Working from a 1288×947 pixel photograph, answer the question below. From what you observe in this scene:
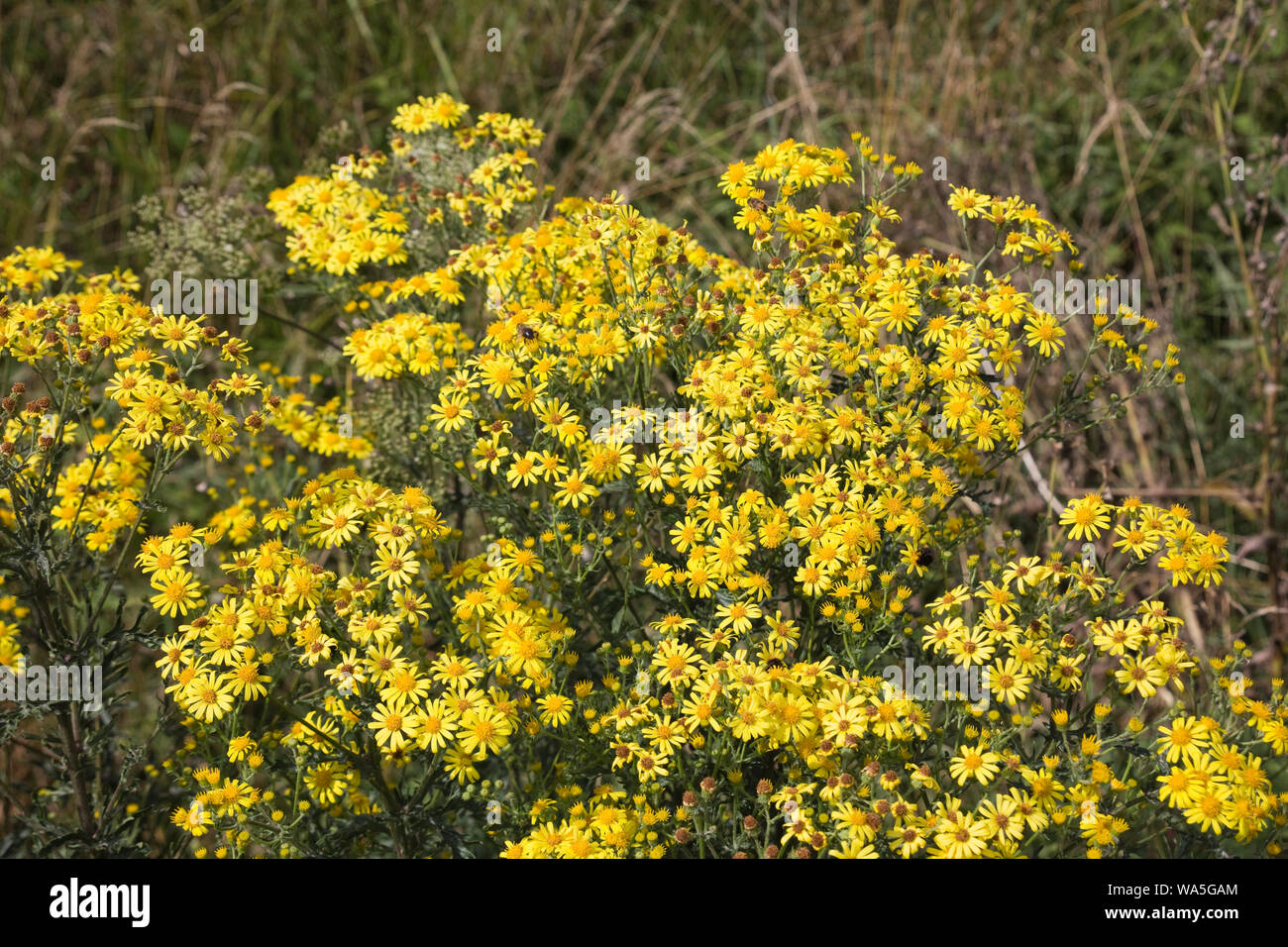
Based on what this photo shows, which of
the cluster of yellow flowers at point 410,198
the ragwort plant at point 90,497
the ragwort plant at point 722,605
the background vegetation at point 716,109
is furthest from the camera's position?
the background vegetation at point 716,109

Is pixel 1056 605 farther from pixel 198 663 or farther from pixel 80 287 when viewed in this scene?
pixel 80 287

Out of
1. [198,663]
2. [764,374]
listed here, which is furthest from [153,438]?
[764,374]

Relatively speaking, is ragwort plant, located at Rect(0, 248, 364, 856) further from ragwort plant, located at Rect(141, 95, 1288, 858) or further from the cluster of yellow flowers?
the cluster of yellow flowers

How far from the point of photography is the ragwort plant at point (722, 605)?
3074 millimetres

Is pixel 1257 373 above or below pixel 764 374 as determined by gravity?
above

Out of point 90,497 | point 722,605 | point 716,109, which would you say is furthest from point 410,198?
point 716,109

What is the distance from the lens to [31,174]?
7391mm

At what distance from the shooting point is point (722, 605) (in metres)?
3.33

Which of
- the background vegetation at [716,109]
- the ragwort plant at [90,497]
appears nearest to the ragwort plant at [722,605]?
the ragwort plant at [90,497]

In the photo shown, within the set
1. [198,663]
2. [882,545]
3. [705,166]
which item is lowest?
[198,663]

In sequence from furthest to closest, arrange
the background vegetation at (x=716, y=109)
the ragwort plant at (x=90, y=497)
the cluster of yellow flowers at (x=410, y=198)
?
1. the background vegetation at (x=716, y=109)
2. the cluster of yellow flowers at (x=410, y=198)
3. the ragwort plant at (x=90, y=497)

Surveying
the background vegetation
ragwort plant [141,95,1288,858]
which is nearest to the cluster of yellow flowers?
ragwort plant [141,95,1288,858]

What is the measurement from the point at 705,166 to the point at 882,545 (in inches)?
164

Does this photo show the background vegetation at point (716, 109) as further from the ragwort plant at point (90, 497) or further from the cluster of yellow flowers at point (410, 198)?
the ragwort plant at point (90, 497)
